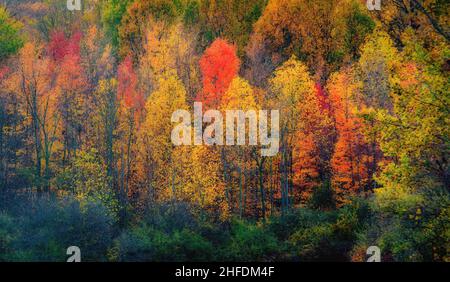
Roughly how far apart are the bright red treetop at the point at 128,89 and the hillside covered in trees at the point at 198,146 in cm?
10

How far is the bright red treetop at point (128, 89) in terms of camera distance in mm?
34031

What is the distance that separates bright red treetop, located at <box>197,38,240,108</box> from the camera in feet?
112

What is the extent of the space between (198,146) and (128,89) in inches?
298

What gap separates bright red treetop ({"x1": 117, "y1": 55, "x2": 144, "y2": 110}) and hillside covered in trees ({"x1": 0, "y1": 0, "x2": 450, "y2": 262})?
104 millimetres

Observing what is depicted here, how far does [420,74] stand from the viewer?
50.3 ft

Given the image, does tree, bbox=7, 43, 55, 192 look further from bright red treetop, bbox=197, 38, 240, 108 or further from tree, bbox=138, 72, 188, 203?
bright red treetop, bbox=197, 38, 240, 108

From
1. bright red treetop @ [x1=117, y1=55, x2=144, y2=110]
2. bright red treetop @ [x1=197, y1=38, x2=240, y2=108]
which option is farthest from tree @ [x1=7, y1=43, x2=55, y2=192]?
bright red treetop @ [x1=197, y1=38, x2=240, y2=108]

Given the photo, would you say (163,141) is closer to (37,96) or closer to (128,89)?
(128,89)

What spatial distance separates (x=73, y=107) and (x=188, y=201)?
9.97 m

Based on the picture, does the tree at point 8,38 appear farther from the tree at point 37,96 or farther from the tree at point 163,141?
the tree at point 163,141

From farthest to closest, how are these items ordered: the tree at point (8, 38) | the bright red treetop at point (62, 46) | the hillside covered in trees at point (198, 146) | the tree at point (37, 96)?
1. the bright red treetop at point (62, 46)
2. the tree at point (8, 38)
3. the tree at point (37, 96)
4. the hillside covered in trees at point (198, 146)

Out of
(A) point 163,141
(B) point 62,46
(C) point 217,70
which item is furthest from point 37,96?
(C) point 217,70

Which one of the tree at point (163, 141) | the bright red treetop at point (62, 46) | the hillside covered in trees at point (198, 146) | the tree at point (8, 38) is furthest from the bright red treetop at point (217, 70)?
the tree at point (8, 38)
